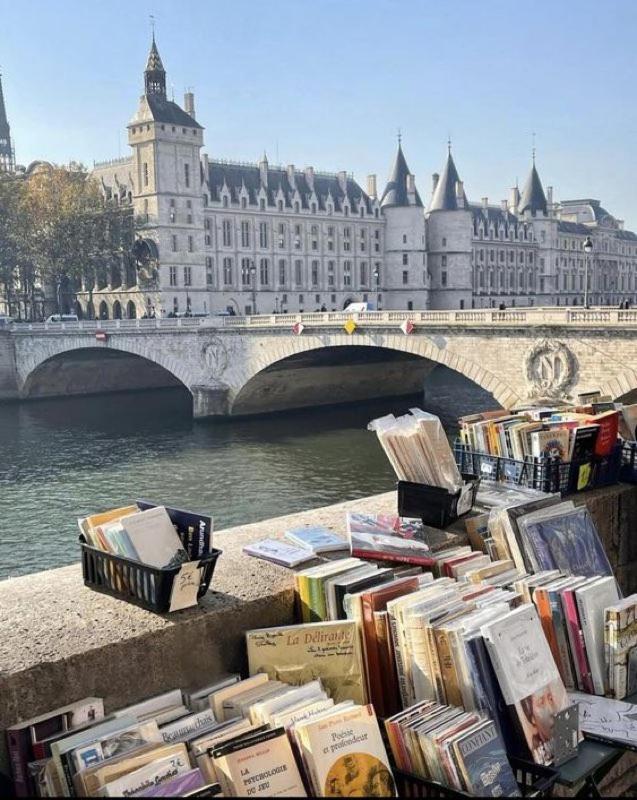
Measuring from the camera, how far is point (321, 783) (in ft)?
12.0

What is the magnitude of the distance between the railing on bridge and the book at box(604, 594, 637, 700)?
22.6 meters

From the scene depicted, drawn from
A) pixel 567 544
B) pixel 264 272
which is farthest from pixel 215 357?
pixel 567 544

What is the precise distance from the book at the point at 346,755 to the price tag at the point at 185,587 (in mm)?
1122

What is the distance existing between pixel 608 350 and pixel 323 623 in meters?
23.6

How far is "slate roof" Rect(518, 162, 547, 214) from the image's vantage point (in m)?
102

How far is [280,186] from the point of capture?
7925cm

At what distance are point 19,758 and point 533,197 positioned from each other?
105 metres

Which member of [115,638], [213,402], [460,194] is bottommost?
[213,402]

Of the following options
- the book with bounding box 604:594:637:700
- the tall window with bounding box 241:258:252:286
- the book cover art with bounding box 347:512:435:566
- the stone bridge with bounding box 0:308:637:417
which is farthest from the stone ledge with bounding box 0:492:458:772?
the tall window with bounding box 241:258:252:286

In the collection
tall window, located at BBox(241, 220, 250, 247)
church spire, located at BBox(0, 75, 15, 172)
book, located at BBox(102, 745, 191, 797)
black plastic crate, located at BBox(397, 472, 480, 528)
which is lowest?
book, located at BBox(102, 745, 191, 797)

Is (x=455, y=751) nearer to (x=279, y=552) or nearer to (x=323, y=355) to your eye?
(x=279, y=552)

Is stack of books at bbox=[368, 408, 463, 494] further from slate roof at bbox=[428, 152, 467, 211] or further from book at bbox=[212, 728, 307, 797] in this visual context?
slate roof at bbox=[428, 152, 467, 211]

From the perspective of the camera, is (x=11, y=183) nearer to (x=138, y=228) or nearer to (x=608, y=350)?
(x=138, y=228)

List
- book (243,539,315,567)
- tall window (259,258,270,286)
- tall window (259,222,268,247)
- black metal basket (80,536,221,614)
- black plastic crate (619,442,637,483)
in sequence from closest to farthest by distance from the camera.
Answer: black metal basket (80,536,221,614) < book (243,539,315,567) < black plastic crate (619,442,637,483) < tall window (259,258,270,286) < tall window (259,222,268,247)
